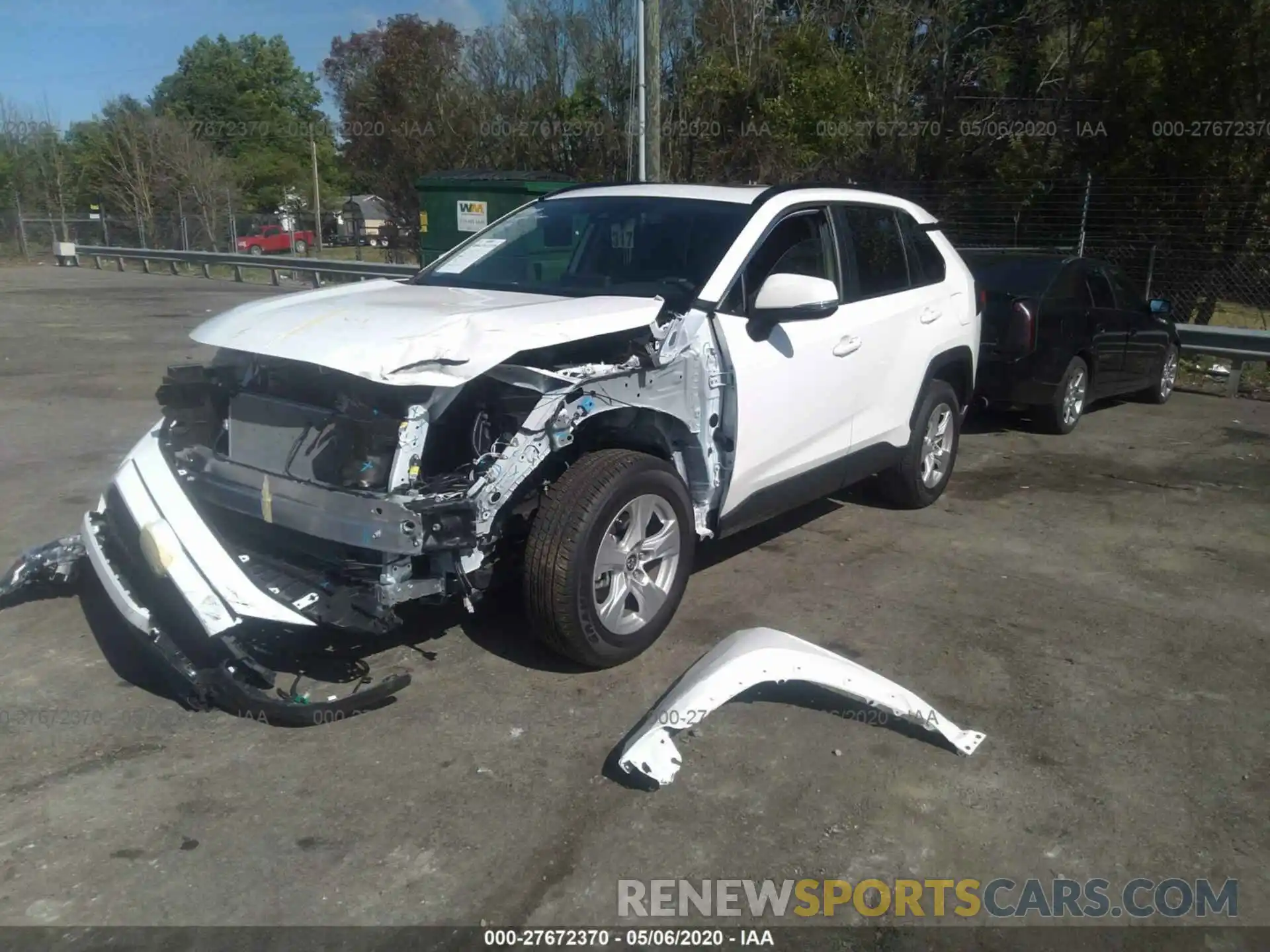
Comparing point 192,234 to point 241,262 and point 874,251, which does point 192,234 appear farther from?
point 874,251

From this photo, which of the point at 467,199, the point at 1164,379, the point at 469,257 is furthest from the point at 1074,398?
the point at 467,199

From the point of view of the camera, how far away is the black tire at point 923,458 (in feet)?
20.9

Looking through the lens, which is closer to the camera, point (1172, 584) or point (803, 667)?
point (803, 667)

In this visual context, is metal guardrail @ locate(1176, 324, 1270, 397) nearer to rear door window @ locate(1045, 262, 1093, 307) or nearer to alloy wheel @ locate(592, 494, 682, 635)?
rear door window @ locate(1045, 262, 1093, 307)

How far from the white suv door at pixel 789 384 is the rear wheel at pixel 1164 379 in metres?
6.03

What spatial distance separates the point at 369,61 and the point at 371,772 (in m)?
41.2

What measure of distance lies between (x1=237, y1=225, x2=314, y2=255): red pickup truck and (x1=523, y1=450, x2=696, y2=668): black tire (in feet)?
110

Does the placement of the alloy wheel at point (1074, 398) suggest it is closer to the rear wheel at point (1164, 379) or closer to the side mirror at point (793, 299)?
the rear wheel at point (1164, 379)

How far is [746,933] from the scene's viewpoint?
9.61ft

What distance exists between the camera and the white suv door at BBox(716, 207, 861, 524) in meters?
4.84

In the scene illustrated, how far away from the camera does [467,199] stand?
14.9 meters

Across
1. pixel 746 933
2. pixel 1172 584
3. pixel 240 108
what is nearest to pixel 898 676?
pixel 746 933

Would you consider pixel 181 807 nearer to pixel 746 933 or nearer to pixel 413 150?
pixel 746 933
